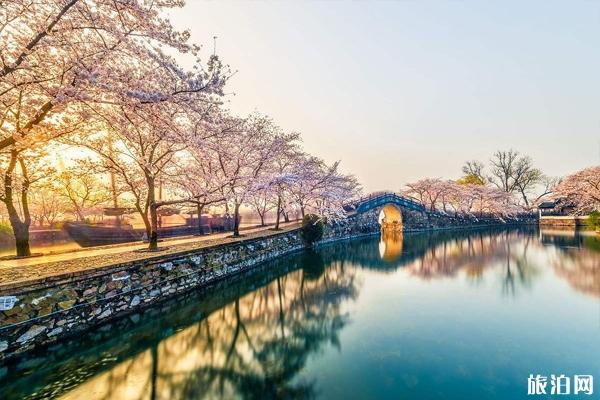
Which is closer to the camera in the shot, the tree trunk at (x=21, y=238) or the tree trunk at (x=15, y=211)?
the tree trunk at (x=15, y=211)

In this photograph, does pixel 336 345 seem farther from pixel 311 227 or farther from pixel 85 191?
pixel 85 191

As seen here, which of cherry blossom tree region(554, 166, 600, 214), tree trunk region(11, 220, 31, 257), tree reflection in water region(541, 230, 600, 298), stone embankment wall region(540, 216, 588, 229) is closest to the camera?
tree trunk region(11, 220, 31, 257)

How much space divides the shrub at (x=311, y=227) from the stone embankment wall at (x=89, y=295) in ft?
33.6

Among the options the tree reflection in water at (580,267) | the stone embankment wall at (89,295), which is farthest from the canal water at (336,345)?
the stone embankment wall at (89,295)

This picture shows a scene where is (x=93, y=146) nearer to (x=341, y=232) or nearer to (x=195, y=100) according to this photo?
(x=195, y=100)

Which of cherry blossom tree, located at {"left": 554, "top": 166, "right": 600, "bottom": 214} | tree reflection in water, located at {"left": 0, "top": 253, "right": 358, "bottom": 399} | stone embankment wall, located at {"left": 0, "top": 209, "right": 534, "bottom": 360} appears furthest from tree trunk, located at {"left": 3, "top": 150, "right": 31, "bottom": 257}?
cherry blossom tree, located at {"left": 554, "top": 166, "right": 600, "bottom": 214}

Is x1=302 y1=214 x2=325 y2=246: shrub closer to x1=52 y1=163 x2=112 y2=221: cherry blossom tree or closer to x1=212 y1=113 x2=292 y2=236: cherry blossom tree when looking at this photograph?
x1=212 y1=113 x2=292 y2=236: cherry blossom tree

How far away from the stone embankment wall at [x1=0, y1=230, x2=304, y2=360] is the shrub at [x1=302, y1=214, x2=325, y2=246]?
1023 centimetres

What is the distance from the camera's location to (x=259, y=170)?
1859cm

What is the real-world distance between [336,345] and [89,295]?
21.1ft

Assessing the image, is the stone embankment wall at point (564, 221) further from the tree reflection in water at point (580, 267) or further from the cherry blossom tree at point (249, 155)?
the cherry blossom tree at point (249, 155)

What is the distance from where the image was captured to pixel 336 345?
6707 millimetres

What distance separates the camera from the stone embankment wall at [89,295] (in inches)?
231

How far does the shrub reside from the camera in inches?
862
